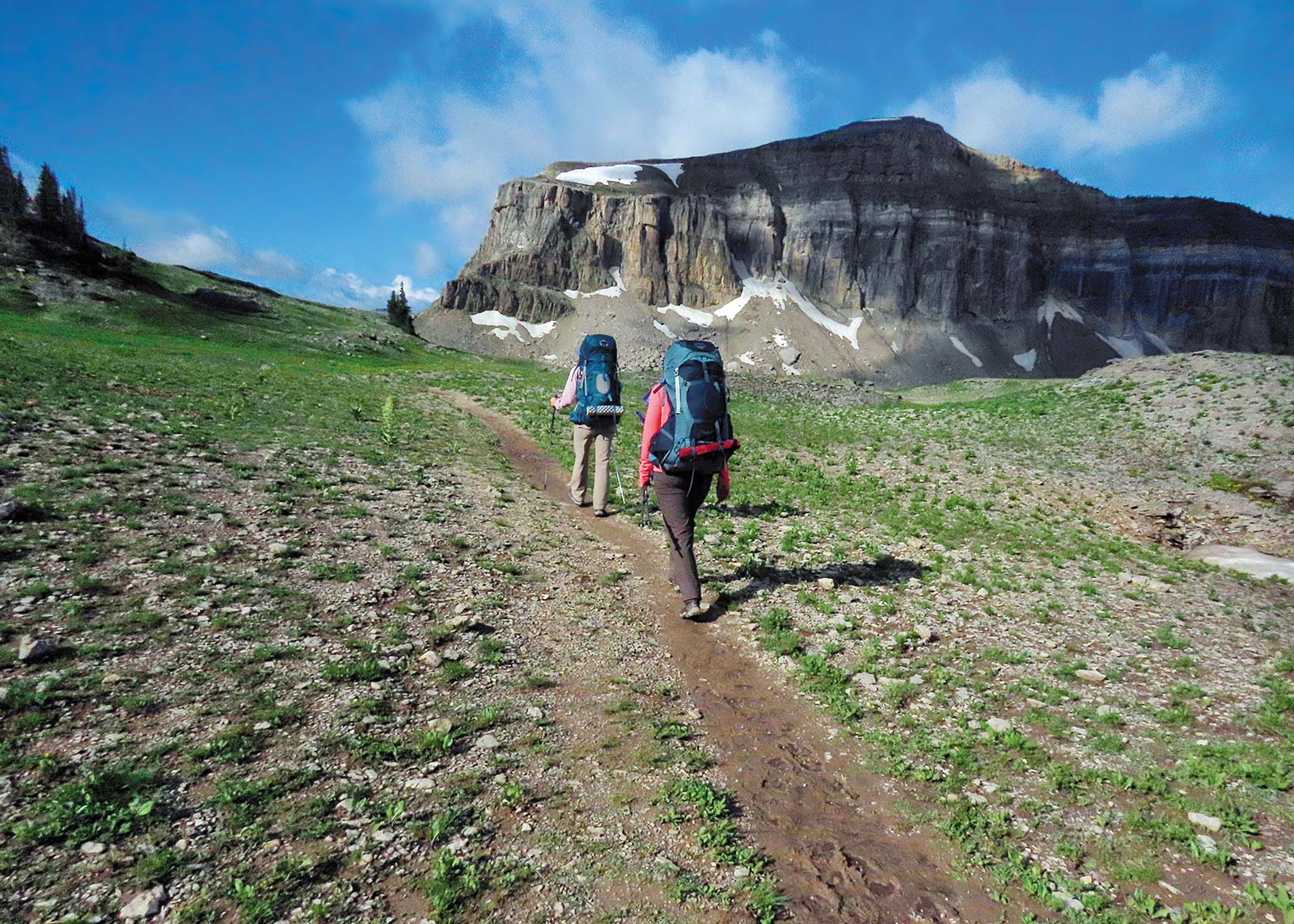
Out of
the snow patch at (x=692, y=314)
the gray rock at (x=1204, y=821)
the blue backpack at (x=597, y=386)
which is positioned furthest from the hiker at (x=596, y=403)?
the snow patch at (x=692, y=314)

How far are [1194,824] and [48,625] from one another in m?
11.8

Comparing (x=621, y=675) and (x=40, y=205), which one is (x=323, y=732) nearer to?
(x=621, y=675)

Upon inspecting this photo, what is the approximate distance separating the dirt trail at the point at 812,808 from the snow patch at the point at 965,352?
20677cm

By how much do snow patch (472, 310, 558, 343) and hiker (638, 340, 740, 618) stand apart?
169 m

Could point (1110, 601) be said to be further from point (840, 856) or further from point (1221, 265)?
point (1221, 265)

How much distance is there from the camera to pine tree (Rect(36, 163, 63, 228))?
8700 cm

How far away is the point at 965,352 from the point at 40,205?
212288mm

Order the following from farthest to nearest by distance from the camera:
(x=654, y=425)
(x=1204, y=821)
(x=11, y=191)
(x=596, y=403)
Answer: (x=11, y=191), (x=596, y=403), (x=654, y=425), (x=1204, y=821)

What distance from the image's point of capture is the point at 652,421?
9.91 m

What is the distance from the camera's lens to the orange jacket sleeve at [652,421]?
9.81 metres

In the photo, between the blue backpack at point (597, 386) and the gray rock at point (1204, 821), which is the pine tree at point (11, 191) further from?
the gray rock at point (1204, 821)

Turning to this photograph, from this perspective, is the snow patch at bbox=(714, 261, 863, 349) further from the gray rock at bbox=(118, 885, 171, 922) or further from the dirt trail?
the gray rock at bbox=(118, 885, 171, 922)

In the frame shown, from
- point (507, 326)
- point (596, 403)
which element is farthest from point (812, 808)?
point (507, 326)

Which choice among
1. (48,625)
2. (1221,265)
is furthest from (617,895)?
(1221,265)
